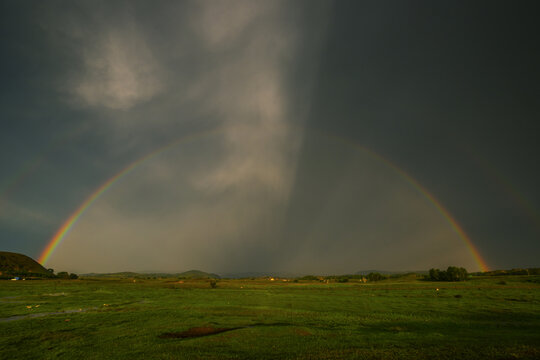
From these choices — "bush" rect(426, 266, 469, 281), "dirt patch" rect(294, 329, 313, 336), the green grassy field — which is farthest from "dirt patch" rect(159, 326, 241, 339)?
"bush" rect(426, 266, 469, 281)

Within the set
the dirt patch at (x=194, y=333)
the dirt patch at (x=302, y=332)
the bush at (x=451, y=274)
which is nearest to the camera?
the dirt patch at (x=194, y=333)

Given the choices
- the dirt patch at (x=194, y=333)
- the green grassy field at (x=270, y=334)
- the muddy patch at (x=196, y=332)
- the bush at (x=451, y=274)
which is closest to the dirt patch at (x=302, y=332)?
the green grassy field at (x=270, y=334)

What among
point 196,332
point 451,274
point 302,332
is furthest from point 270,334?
point 451,274

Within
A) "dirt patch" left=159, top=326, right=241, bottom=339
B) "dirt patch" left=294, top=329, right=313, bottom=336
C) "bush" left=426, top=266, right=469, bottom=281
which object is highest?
"bush" left=426, top=266, right=469, bottom=281

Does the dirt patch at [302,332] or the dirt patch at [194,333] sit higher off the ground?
the dirt patch at [302,332]

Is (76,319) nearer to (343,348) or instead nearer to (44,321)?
(44,321)

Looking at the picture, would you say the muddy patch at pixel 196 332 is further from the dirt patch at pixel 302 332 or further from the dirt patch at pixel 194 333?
the dirt patch at pixel 302 332

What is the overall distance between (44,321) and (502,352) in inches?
1755

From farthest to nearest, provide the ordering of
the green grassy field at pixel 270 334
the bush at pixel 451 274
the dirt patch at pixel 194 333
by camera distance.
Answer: the bush at pixel 451 274
the dirt patch at pixel 194 333
the green grassy field at pixel 270 334

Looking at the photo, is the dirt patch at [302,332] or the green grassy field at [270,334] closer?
the green grassy field at [270,334]

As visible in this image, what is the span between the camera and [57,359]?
19.8 metres

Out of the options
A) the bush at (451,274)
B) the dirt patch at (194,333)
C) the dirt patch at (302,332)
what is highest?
the bush at (451,274)

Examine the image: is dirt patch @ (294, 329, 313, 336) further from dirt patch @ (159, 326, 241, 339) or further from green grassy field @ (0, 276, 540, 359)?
dirt patch @ (159, 326, 241, 339)

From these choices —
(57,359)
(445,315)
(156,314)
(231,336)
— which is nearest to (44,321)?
(156,314)
